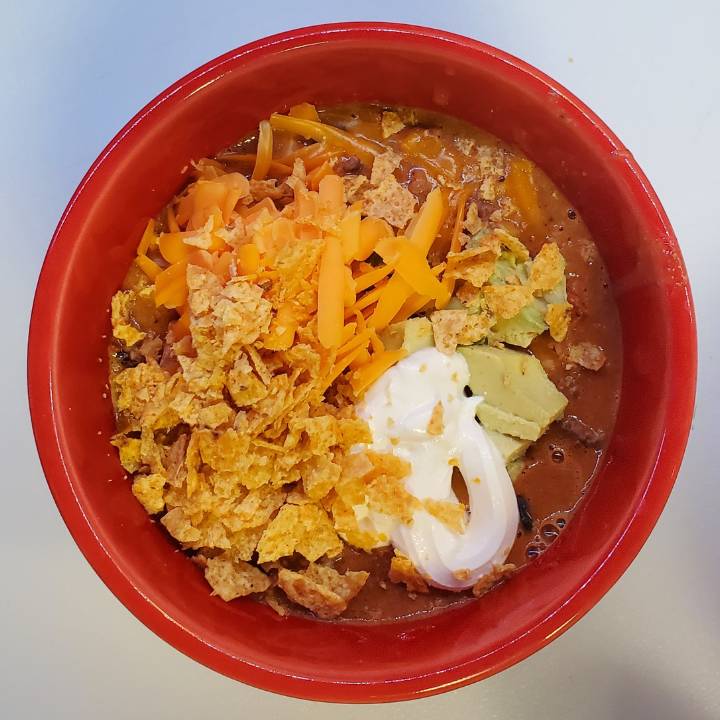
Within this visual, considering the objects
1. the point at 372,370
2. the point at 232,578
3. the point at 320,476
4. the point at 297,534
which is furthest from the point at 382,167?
the point at 232,578

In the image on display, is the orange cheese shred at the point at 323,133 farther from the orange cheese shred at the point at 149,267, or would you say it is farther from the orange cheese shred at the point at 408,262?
the orange cheese shred at the point at 149,267

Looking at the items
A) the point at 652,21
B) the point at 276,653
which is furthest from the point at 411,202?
the point at 276,653

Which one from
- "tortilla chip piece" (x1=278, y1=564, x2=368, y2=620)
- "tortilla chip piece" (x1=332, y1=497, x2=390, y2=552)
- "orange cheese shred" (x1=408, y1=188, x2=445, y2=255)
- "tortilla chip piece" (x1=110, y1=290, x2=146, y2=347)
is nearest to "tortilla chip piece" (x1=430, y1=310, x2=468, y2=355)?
"orange cheese shred" (x1=408, y1=188, x2=445, y2=255)

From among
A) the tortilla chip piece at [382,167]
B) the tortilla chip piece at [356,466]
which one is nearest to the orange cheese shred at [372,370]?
the tortilla chip piece at [356,466]

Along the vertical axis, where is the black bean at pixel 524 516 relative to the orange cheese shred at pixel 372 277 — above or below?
below

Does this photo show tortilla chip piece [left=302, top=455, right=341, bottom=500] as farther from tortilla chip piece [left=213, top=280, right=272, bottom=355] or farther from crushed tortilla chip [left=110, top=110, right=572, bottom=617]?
tortilla chip piece [left=213, top=280, right=272, bottom=355]

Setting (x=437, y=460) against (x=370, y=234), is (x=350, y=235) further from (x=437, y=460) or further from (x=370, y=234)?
(x=437, y=460)
